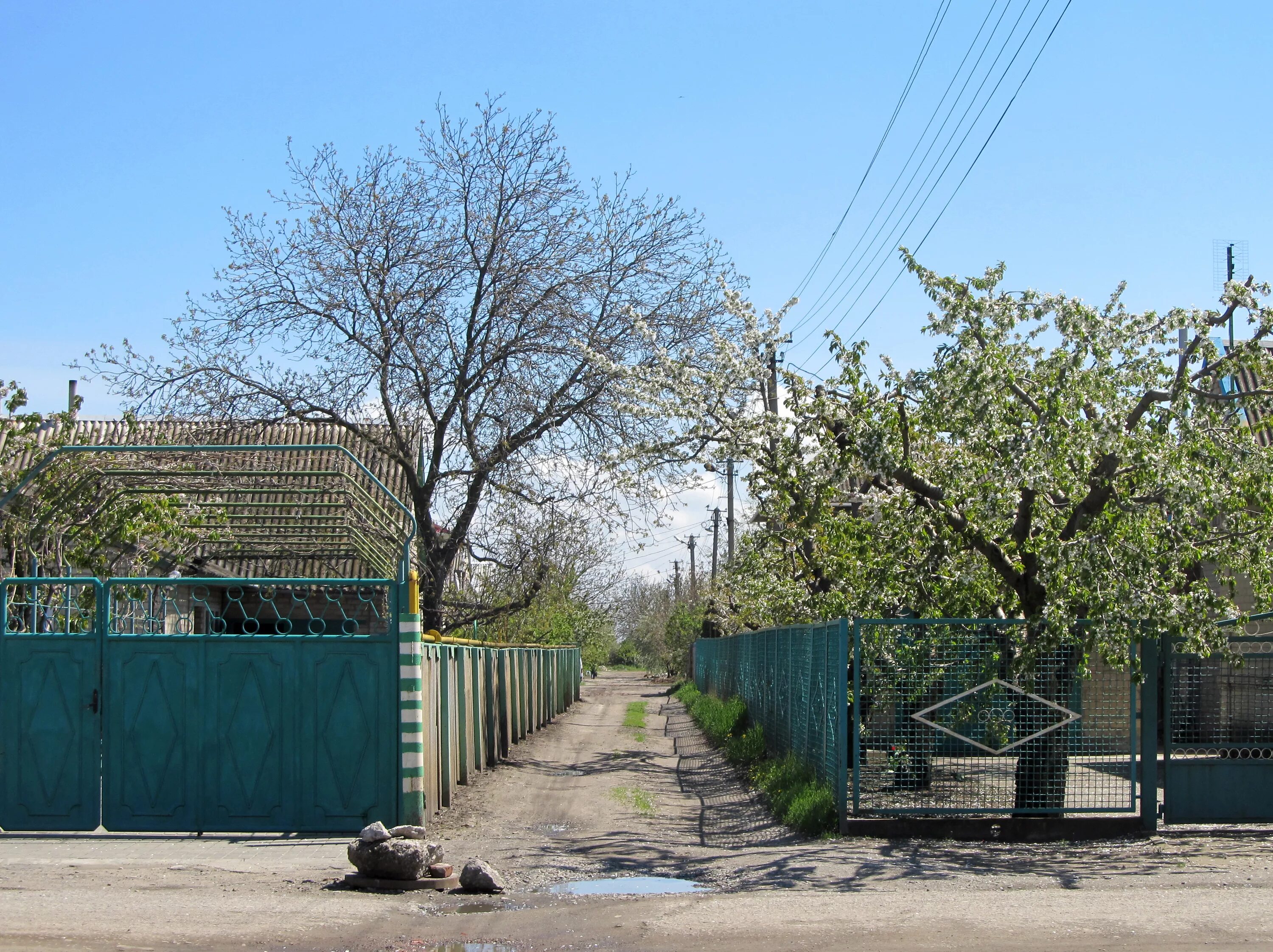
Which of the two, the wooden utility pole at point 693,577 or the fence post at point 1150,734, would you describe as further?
the wooden utility pole at point 693,577

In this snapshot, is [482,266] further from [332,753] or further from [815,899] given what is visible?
[815,899]

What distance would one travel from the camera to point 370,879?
26.9 feet

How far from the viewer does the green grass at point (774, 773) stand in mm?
10734

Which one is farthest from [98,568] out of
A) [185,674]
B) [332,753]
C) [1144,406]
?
[1144,406]

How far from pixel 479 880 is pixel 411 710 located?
223 cm

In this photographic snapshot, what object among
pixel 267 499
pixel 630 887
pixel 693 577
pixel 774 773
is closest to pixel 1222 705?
pixel 774 773

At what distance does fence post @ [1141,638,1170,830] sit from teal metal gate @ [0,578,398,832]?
6.34m

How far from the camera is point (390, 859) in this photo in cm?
816

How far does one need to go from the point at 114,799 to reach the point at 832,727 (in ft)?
20.5

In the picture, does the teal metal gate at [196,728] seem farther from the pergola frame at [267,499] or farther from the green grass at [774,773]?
the green grass at [774,773]

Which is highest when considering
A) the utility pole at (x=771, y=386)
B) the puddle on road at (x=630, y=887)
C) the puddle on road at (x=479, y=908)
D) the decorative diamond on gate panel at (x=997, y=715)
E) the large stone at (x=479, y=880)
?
the utility pole at (x=771, y=386)

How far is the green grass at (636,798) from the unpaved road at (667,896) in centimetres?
99

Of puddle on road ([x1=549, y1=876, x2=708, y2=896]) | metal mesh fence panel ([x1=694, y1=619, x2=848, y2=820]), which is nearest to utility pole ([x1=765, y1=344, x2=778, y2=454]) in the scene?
metal mesh fence panel ([x1=694, y1=619, x2=848, y2=820])

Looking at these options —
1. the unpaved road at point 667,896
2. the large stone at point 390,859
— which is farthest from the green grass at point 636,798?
the large stone at point 390,859
